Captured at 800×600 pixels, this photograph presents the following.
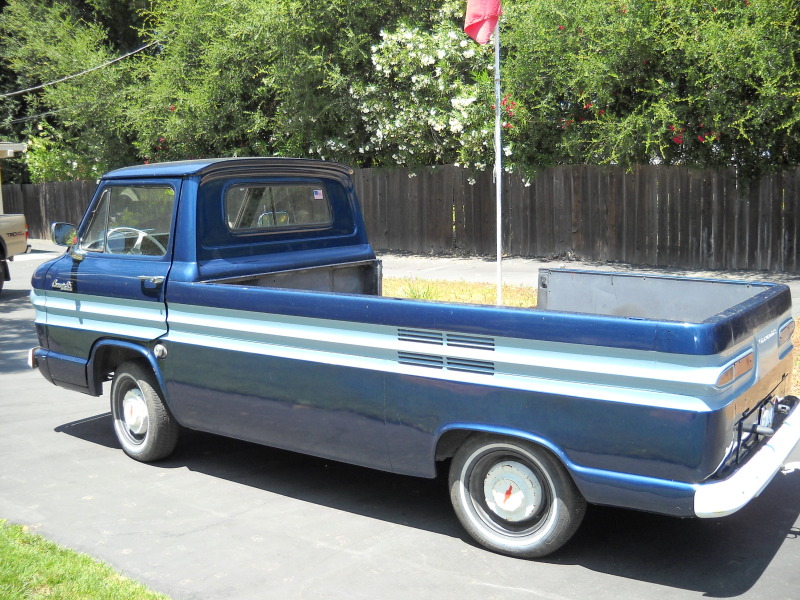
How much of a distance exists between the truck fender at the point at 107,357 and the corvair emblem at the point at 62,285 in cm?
50

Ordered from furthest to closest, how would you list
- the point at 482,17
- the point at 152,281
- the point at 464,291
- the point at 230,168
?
the point at 464,291 < the point at 482,17 < the point at 230,168 < the point at 152,281

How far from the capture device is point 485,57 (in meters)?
17.4

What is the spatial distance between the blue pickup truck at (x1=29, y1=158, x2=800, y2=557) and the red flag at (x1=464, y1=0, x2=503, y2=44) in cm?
478

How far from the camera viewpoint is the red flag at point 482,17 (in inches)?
417

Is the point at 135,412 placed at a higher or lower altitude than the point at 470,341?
lower

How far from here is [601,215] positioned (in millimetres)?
16234

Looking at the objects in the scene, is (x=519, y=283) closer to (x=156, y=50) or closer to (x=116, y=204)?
(x=116, y=204)

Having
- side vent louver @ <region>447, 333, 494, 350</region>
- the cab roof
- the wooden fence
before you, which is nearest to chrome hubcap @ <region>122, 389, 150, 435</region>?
the cab roof

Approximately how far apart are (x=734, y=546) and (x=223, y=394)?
3021 mm

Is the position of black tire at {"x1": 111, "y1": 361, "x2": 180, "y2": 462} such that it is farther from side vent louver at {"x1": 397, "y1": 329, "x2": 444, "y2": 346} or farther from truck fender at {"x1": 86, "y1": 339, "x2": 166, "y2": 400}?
side vent louver at {"x1": 397, "y1": 329, "x2": 444, "y2": 346}

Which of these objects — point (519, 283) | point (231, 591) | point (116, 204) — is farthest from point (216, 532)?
point (519, 283)

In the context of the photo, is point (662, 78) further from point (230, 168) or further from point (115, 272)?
point (115, 272)

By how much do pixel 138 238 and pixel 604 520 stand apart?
3567 millimetres

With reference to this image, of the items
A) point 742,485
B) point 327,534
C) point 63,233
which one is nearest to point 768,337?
point 742,485
